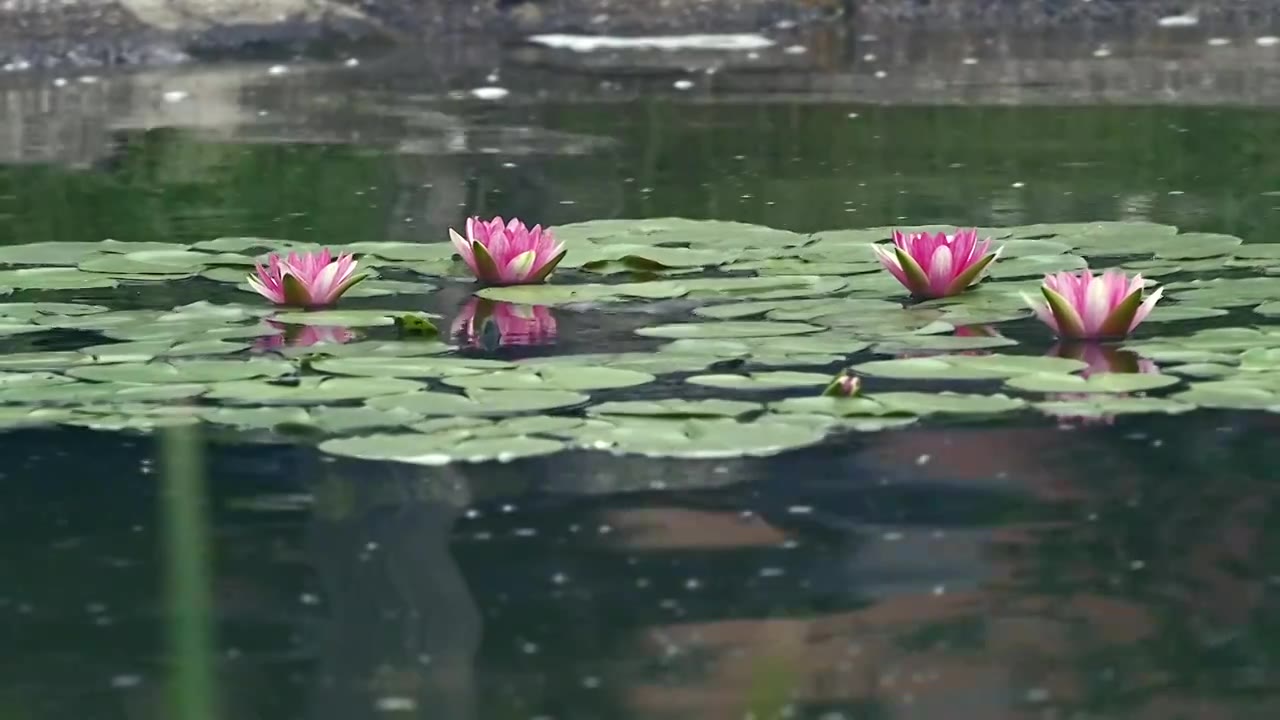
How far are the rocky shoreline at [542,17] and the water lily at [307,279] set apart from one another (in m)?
7.65

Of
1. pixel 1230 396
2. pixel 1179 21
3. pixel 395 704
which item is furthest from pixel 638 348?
pixel 1179 21

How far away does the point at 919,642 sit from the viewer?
1.88 metres

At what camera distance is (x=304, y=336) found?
3.25m

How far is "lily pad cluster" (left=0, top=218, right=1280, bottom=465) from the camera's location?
8.54 ft

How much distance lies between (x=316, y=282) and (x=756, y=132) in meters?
3.49

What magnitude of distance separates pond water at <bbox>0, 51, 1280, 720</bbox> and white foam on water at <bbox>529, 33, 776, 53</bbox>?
21.8ft

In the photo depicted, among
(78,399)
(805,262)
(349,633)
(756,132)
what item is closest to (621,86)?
(756,132)

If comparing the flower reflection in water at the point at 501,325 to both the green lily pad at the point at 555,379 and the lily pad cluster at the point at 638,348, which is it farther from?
the green lily pad at the point at 555,379

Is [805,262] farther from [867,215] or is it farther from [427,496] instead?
[427,496]

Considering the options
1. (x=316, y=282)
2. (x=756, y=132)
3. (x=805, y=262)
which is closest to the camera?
(x=316, y=282)

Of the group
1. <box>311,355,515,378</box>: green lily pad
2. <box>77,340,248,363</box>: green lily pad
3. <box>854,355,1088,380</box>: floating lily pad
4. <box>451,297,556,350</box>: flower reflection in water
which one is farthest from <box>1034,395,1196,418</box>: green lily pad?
<box>77,340,248,363</box>: green lily pad

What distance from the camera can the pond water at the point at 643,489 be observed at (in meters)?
1.81

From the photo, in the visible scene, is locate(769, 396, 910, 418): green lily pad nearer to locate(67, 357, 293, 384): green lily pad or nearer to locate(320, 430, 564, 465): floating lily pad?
locate(320, 430, 564, 465): floating lily pad

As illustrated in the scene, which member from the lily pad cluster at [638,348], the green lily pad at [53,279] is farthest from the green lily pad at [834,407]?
the green lily pad at [53,279]
